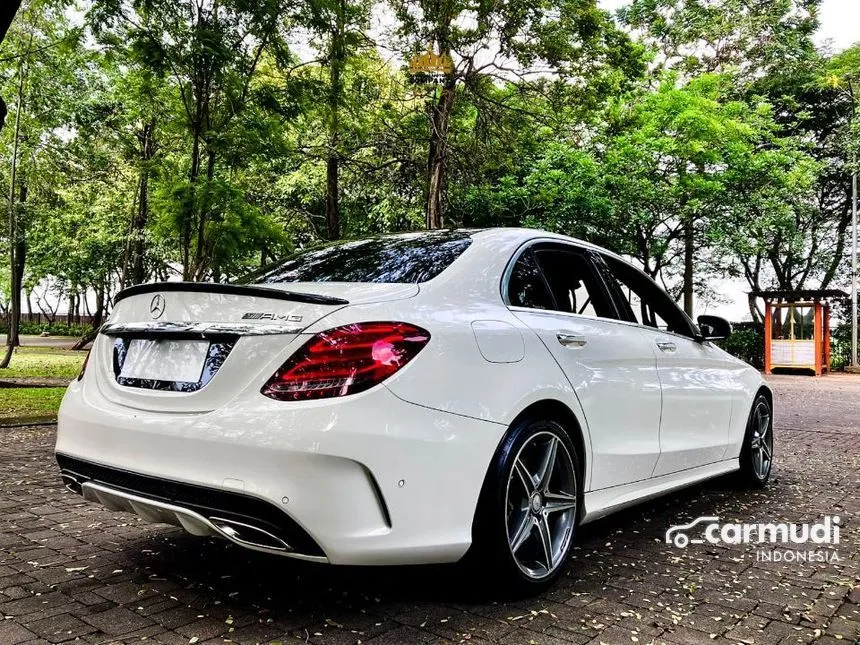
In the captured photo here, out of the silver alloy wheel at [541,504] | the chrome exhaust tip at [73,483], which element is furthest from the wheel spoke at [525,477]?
the chrome exhaust tip at [73,483]

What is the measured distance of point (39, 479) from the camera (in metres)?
5.14

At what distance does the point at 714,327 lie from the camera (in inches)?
195

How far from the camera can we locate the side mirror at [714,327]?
4.92 m

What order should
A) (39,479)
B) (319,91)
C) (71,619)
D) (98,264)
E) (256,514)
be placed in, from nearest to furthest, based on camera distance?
(256,514)
(71,619)
(39,479)
(319,91)
(98,264)

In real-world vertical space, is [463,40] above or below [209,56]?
above

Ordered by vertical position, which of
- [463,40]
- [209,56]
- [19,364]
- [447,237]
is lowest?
[19,364]

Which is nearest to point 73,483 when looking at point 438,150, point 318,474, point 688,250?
point 318,474

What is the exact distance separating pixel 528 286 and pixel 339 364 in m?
1.24

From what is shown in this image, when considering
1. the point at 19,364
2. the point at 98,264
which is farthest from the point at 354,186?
the point at 98,264

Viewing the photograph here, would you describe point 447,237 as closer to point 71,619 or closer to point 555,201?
point 71,619

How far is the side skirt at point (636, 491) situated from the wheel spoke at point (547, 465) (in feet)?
1.01

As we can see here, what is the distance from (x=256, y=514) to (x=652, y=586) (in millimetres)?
1820

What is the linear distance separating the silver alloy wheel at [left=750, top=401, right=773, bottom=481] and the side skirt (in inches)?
28.9

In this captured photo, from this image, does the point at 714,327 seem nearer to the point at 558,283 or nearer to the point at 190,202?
the point at 558,283
